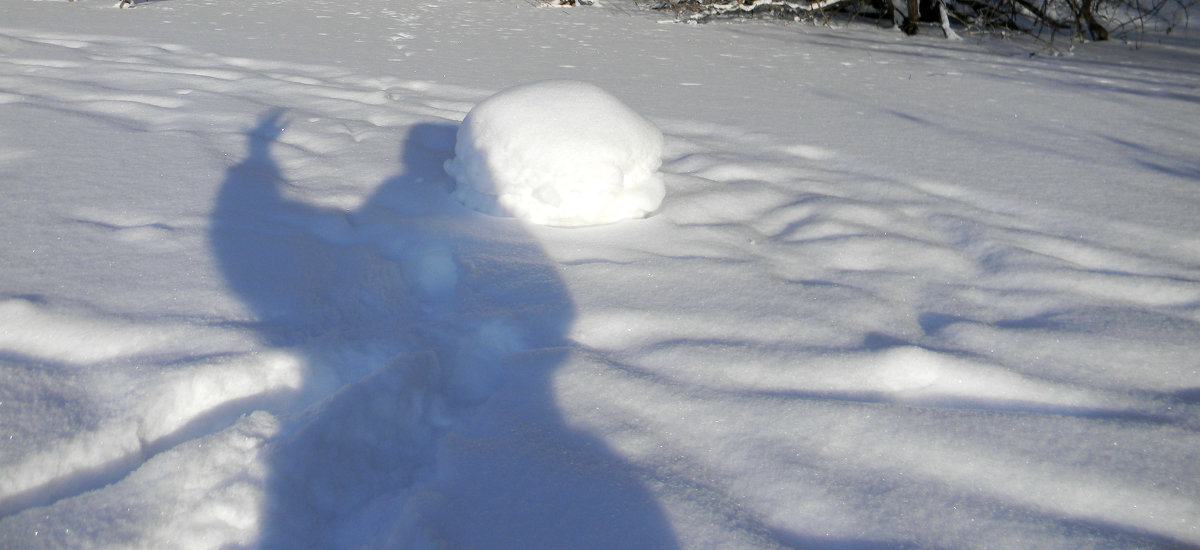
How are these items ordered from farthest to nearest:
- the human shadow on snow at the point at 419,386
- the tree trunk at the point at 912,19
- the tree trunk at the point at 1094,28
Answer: the tree trunk at the point at 912,19, the tree trunk at the point at 1094,28, the human shadow on snow at the point at 419,386

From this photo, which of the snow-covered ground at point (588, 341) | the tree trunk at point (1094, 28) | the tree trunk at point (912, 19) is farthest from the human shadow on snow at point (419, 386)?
the tree trunk at point (1094, 28)

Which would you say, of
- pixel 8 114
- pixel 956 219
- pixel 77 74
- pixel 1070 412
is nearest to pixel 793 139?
pixel 956 219

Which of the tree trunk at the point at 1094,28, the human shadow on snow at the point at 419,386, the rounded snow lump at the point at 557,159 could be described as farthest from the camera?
the tree trunk at the point at 1094,28

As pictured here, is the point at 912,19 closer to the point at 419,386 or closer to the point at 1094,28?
the point at 1094,28

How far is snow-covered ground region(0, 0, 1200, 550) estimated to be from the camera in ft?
3.17

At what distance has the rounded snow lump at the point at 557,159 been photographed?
185cm

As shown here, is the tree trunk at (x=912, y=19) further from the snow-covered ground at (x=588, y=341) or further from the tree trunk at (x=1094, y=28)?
the snow-covered ground at (x=588, y=341)

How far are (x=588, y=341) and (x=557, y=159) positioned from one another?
27.1 inches

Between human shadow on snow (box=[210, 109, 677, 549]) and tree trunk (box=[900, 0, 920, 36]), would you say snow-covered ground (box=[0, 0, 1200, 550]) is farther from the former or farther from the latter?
tree trunk (box=[900, 0, 920, 36])

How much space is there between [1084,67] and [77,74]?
19.1 feet

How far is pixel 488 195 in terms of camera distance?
1927 mm

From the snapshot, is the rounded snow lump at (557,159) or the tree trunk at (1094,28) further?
the tree trunk at (1094,28)

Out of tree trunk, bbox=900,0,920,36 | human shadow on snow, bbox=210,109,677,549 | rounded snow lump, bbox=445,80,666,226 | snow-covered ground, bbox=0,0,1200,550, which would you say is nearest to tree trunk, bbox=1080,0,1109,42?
tree trunk, bbox=900,0,920,36

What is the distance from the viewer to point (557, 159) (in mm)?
1856
